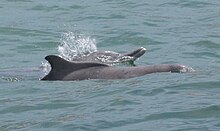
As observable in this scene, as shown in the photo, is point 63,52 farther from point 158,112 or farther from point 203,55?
point 158,112

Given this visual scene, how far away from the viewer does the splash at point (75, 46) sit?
1712 centimetres

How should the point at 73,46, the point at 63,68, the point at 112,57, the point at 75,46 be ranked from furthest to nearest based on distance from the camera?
1. the point at 73,46
2. the point at 75,46
3. the point at 112,57
4. the point at 63,68

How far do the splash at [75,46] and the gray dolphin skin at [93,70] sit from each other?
72.1 inches

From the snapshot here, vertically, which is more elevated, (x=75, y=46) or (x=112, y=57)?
(x=112, y=57)

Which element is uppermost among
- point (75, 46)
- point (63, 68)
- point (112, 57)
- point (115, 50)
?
point (63, 68)

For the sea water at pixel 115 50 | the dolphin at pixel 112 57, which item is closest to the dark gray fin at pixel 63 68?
the sea water at pixel 115 50

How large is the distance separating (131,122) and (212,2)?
13.9 metres

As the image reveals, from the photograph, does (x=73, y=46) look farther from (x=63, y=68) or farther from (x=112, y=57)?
(x=63, y=68)

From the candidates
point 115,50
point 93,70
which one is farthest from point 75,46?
point 93,70

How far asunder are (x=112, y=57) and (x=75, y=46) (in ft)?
8.02

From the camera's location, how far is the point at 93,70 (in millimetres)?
14242

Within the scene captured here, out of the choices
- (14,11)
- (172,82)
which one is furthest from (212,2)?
(172,82)

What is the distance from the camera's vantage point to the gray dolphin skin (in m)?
14.1

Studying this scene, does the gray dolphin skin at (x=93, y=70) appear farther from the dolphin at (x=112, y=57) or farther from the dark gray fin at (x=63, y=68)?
the dolphin at (x=112, y=57)
